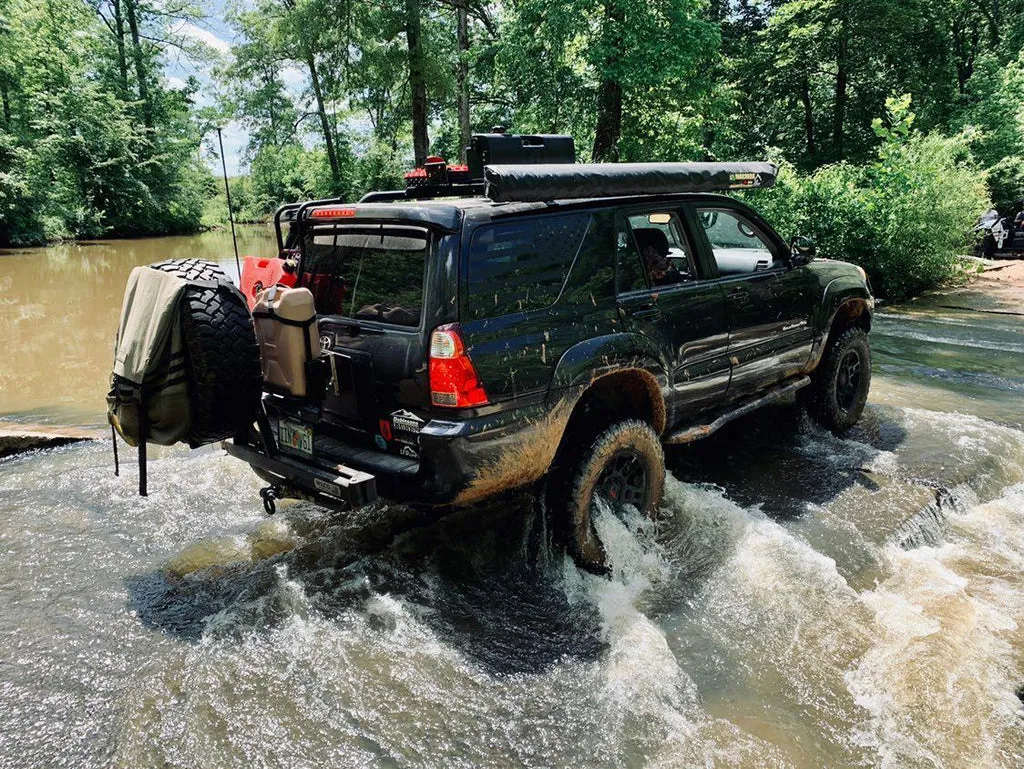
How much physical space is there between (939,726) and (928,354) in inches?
279

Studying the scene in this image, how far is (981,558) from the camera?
4.16m

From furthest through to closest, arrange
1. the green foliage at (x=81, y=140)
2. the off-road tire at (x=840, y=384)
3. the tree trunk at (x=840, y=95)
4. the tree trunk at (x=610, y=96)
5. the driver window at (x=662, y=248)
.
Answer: the tree trunk at (x=840, y=95), the green foliage at (x=81, y=140), the tree trunk at (x=610, y=96), the off-road tire at (x=840, y=384), the driver window at (x=662, y=248)

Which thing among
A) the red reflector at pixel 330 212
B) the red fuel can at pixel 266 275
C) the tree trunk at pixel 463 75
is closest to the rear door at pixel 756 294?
the red reflector at pixel 330 212

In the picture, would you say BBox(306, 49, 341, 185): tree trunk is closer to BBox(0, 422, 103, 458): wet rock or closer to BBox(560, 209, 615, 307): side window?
BBox(0, 422, 103, 458): wet rock

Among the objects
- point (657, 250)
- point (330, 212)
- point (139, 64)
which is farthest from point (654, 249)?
point (139, 64)

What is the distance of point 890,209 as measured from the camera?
11.3 m

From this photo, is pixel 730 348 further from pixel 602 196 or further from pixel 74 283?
pixel 74 283

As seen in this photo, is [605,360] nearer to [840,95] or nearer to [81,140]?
[840,95]

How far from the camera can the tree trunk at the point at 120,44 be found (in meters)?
34.2

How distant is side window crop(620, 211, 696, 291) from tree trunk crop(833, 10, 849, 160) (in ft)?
76.1

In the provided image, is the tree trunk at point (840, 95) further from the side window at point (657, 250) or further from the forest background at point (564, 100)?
the side window at point (657, 250)

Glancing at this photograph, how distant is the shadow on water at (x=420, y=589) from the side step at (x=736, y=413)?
38.4 inches

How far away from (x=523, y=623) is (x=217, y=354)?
186cm

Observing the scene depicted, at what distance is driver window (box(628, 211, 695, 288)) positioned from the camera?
4.14 m
